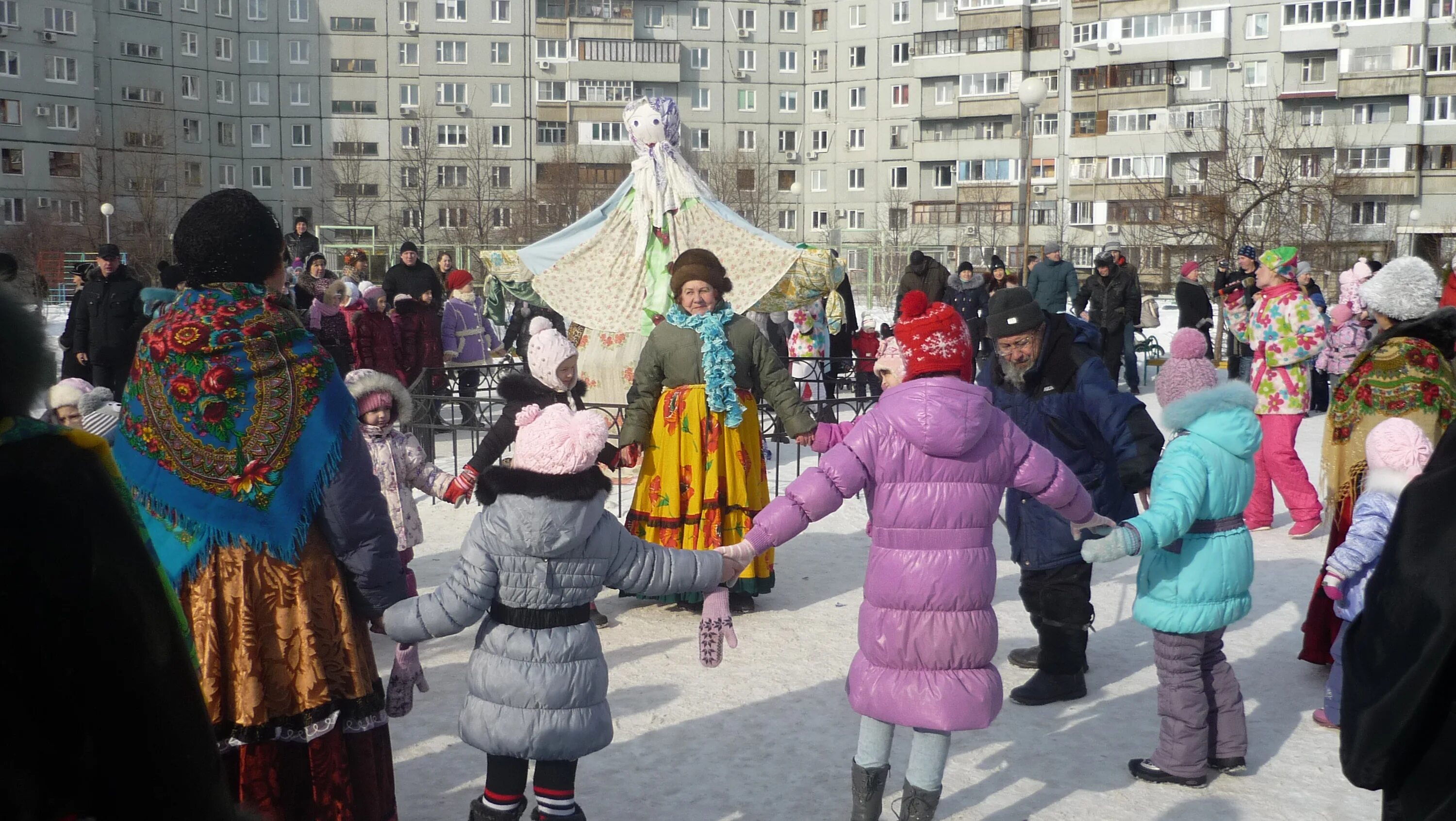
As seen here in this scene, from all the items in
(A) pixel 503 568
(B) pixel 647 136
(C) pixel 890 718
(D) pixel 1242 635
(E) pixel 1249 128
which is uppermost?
(E) pixel 1249 128

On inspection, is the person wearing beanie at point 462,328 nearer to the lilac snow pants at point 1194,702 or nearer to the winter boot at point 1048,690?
the winter boot at point 1048,690

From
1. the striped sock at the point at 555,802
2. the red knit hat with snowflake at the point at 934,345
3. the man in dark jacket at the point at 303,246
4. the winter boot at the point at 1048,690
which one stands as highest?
the man in dark jacket at the point at 303,246

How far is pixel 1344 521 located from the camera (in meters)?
5.42

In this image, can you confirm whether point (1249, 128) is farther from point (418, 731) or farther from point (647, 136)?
point (418, 731)

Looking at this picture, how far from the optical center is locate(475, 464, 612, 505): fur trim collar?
350 centimetres

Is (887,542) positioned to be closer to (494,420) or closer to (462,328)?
(494,420)

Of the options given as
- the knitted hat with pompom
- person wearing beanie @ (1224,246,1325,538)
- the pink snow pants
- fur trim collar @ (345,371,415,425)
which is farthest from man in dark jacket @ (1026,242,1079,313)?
fur trim collar @ (345,371,415,425)

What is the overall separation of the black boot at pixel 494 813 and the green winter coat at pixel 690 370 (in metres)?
2.82

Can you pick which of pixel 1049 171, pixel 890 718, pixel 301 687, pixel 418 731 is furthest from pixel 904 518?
pixel 1049 171

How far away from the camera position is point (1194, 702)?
14.5 ft

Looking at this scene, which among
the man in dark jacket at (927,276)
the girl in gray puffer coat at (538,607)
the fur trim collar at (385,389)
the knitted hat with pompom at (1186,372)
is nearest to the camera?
the girl in gray puffer coat at (538,607)

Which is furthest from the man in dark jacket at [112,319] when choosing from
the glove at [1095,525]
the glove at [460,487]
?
the glove at [1095,525]

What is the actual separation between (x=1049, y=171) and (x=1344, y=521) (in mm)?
53909

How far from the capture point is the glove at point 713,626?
396 cm
